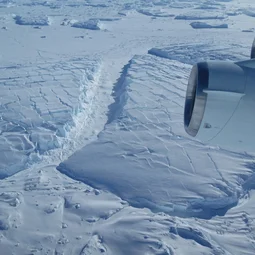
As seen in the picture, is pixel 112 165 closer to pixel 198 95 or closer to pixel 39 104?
pixel 39 104

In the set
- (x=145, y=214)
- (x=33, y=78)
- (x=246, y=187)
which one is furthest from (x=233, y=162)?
(x=33, y=78)

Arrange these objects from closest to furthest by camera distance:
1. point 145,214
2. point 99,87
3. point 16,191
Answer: point 145,214 < point 16,191 < point 99,87

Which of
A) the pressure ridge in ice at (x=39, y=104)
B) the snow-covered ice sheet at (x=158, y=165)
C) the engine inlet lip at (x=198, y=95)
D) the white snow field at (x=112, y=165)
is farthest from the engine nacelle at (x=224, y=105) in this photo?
the pressure ridge in ice at (x=39, y=104)

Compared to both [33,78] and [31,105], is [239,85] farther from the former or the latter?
[33,78]

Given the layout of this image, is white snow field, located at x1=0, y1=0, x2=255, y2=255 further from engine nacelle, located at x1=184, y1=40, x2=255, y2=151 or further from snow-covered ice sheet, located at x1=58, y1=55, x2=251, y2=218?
engine nacelle, located at x1=184, y1=40, x2=255, y2=151

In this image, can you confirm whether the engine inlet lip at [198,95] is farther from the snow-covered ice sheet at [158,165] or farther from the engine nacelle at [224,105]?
the snow-covered ice sheet at [158,165]

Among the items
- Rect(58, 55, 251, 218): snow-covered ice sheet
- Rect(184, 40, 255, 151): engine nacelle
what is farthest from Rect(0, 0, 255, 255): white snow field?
Rect(184, 40, 255, 151): engine nacelle
